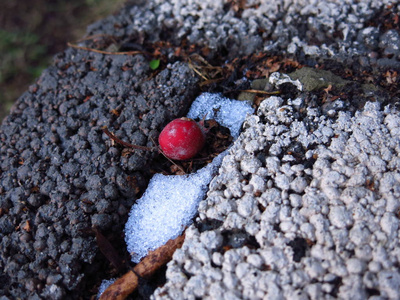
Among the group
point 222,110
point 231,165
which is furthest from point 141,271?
point 222,110

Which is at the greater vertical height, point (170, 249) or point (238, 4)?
point (238, 4)

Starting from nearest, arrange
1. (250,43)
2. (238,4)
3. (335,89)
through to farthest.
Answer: (335,89) → (250,43) → (238,4)

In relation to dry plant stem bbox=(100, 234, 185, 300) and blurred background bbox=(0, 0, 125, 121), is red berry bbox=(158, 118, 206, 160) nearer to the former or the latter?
dry plant stem bbox=(100, 234, 185, 300)

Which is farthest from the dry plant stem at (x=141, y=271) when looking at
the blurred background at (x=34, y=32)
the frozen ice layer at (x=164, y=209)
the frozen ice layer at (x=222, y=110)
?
the blurred background at (x=34, y=32)

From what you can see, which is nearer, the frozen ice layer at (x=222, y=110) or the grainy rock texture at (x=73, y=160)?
the grainy rock texture at (x=73, y=160)

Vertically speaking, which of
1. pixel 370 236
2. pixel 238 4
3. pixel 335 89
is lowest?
pixel 370 236

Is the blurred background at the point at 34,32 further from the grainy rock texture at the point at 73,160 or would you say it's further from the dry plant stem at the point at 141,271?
the dry plant stem at the point at 141,271

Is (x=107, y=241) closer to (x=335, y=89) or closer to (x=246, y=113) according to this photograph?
(x=246, y=113)

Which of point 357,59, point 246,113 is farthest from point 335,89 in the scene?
point 246,113
